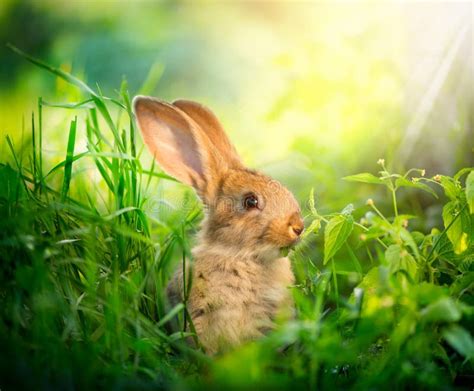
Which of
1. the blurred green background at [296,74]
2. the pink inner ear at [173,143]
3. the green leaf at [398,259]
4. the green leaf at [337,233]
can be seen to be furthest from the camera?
the blurred green background at [296,74]

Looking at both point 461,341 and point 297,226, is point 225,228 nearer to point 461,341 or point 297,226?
point 297,226

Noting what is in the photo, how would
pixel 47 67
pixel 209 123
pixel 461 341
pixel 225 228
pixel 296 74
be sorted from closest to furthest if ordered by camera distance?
pixel 461 341
pixel 47 67
pixel 225 228
pixel 209 123
pixel 296 74

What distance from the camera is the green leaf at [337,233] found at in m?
2.74

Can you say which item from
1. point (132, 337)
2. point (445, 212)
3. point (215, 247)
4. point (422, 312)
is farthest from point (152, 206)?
point (422, 312)

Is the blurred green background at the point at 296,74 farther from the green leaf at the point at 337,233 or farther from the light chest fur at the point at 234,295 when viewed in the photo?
the green leaf at the point at 337,233

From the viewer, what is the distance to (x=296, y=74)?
4.64 meters

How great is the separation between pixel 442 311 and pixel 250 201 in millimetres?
1370

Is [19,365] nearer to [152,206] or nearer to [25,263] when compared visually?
[25,263]

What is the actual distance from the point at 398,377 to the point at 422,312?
0.20m

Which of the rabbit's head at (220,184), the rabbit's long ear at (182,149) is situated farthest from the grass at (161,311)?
the rabbit's long ear at (182,149)

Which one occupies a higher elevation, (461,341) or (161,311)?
(461,341)

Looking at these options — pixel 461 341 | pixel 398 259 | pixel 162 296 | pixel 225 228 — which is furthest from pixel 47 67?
pixel 461 341

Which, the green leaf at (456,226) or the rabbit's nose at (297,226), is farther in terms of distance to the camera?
the rabbit's nose at (297,226)

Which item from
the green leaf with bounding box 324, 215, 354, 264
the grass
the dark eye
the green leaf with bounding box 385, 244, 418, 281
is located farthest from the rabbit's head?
the green leaf with bounding box 385, 244, 418, 281
